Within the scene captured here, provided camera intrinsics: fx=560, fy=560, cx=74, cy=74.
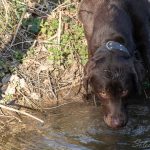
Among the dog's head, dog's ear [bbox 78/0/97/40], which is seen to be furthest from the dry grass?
the dog's head

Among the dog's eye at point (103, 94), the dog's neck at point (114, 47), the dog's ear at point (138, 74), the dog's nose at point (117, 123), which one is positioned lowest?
the dog's nose at point (117, 123)

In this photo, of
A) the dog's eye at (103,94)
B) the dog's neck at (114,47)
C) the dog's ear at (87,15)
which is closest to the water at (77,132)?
the dog's eye at (103,94)

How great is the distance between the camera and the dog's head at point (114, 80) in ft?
20.0

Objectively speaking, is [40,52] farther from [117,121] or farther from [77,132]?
[117,121]

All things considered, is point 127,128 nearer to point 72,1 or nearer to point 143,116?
point 143,116

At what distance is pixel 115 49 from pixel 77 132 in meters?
1.09

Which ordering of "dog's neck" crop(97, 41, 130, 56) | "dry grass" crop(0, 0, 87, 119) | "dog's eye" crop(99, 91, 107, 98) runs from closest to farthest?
1. "dog's eye" crop(99, 91, 107, 98)
2. "dog's neck" crop(97, 41, 130, 56)
3. "dry grass" crop(0, 0, 87, 119)

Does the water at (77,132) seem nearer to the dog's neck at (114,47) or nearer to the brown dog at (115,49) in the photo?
the brown dog at (115,49)

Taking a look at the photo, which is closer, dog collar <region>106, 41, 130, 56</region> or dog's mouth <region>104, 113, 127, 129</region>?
dog's mouth <region>104, 113, 127, 129</region>

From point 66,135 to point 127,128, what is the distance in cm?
73

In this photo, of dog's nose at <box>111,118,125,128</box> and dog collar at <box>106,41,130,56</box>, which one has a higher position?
dog collar at <box>106,41,130,56</box>

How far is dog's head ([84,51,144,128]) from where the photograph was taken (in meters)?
6.11

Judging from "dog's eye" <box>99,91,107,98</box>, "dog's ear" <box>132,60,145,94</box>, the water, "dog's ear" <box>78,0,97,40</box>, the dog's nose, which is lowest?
the water

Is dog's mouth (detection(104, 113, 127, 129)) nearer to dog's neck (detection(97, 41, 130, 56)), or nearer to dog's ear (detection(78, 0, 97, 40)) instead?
dog's neck (detection(97, 41, 130, 56))
